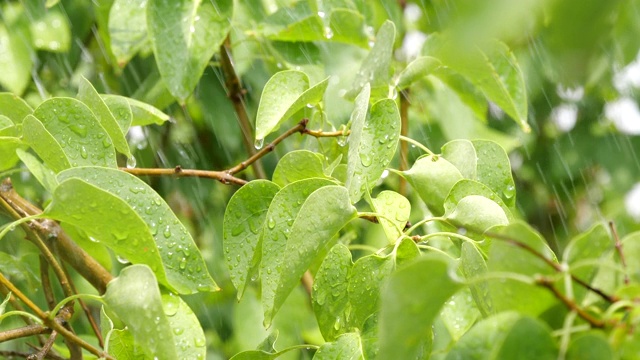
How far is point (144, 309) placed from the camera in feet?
2.13

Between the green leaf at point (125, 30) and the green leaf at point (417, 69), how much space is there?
48cm

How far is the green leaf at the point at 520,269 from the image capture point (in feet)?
1.82

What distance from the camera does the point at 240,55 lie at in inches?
58.8

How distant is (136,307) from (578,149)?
6.79 ft

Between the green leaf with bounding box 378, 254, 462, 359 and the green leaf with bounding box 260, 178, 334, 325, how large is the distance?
277mm

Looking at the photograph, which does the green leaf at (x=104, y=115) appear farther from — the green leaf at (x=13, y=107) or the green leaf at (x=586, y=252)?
the green leaf at (x=586, y=252)

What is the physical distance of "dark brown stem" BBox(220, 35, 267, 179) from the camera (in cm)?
145

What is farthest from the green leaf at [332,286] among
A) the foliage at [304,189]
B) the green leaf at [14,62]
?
the green leaf at [14,62]

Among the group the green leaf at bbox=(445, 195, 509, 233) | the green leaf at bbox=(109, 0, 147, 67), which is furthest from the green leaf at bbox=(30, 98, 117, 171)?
the green leaf at bbox=(109, 0, 147, 67)

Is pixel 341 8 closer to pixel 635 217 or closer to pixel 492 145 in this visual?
pixel 492 145

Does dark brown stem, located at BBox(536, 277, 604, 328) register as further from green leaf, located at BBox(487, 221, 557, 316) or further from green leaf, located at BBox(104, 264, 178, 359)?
green leaf, located at BBox(104, 264, 178, 359)

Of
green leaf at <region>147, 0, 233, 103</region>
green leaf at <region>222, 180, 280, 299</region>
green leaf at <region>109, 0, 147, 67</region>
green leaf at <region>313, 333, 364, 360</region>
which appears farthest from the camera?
green leaf at <region>109, 0, 147, 67</region>

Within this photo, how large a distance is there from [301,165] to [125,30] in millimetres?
576

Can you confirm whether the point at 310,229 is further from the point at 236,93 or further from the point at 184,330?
the point at 236,93
